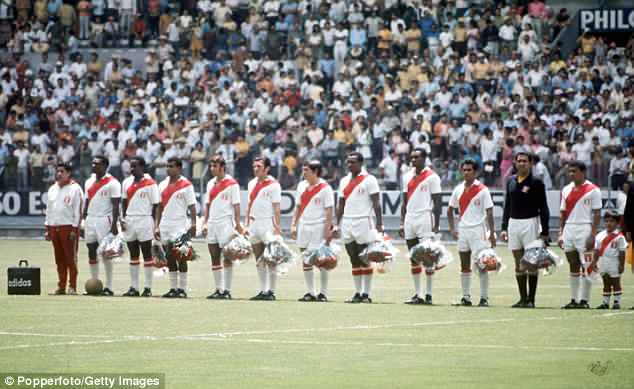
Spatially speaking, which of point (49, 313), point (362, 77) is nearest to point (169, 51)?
point (362, 77)

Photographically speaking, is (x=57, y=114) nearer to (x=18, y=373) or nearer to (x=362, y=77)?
(x=362, y=77)

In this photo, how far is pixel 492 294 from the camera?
76.1 feet

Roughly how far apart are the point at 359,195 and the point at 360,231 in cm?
60

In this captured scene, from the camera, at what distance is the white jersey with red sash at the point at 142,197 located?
74.4 feet

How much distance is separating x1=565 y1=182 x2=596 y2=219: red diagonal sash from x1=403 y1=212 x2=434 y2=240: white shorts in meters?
2.13

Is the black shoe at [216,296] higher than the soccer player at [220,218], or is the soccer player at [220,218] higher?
the soccer player at [220,218]

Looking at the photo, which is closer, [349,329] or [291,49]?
[349,329]

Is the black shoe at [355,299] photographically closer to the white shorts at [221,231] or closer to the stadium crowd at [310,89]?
the white shorts at [221,231]

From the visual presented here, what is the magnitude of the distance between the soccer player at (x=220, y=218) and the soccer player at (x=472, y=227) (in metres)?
3.69

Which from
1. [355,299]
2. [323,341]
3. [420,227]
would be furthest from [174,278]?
[323,341]

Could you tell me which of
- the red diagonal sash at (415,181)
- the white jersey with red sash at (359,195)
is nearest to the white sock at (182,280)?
the white jersey with red sash at (359,195)

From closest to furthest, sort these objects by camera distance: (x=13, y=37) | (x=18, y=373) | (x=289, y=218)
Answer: (x=18, y=373)
(x=289, y=218)
(x=13, y=37)

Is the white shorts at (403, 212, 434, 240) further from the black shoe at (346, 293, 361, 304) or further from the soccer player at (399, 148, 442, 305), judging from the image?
the black shoe at (346, 293, 361, 304)

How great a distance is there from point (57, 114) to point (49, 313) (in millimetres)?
25193
